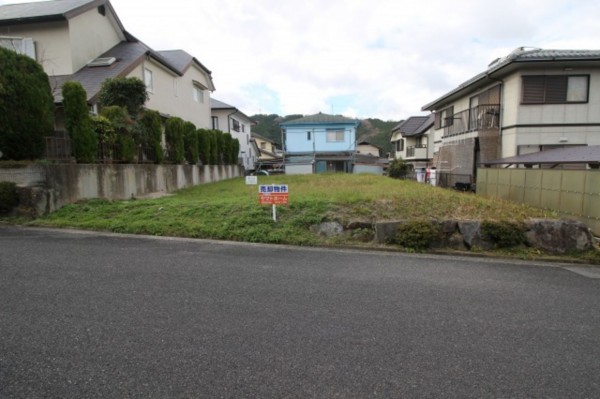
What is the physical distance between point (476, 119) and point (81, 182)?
1682cm

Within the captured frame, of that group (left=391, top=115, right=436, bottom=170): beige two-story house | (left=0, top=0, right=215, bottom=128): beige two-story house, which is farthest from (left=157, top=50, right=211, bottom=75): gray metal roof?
(left=391, top=115, right=436, bottom=170): beige two-story house

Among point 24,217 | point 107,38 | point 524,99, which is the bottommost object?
point 24,217

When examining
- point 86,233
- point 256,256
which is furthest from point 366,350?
point 86,233

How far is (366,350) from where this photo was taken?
2818mm

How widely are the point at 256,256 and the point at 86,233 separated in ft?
13.4

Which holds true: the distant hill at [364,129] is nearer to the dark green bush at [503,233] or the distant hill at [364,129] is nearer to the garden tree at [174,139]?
the garden tree at [174,139]

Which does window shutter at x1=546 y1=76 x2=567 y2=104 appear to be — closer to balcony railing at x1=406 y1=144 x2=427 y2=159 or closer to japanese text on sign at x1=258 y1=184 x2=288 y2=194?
A: japanese text on sign at x1=258 y1=184 x2=288 y2=194

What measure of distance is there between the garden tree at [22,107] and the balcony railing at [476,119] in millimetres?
16789

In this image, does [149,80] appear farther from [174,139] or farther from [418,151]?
[418,151]

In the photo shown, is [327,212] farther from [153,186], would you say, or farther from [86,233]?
[153,186]

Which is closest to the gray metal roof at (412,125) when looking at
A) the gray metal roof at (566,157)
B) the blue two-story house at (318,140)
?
the blue two-story house at (318,140)

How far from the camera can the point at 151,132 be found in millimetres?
12391

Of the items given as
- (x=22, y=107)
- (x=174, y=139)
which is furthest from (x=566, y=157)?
(x=22, y=107)

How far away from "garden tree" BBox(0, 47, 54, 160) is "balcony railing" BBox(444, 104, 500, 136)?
16789 mm
